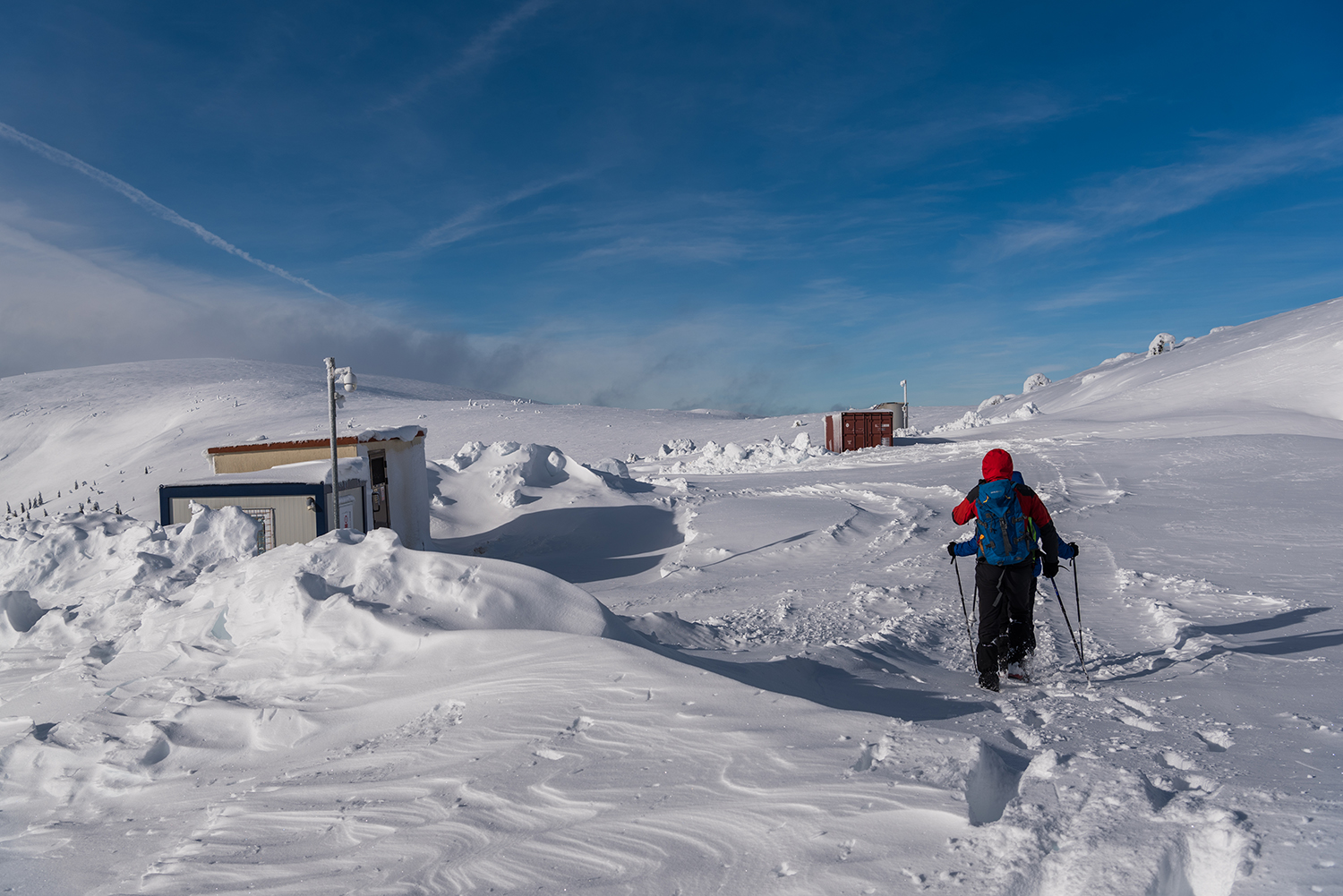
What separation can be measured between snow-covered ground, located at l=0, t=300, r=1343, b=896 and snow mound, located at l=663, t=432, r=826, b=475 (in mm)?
14655

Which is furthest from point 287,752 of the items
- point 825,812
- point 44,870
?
point 825,812

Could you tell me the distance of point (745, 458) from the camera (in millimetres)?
28312

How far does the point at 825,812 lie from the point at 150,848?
292 cm

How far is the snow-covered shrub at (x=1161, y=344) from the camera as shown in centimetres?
4997

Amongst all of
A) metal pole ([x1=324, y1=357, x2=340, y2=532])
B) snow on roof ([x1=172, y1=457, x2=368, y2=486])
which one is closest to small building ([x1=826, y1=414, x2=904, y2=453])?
snow on roof ([x1=172, y1=457, x2=368, y2=486])

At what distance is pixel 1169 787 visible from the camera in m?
2.93

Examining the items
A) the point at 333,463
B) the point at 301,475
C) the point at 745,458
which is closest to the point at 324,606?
the point at 333,463

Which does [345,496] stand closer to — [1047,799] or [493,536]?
[493,536]

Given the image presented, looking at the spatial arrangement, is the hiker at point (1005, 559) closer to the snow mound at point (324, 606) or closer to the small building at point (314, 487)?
the snow mound at point (324, 606)

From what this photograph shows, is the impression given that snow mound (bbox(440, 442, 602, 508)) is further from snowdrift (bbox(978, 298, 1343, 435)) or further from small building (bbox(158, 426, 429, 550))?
snowdrift (bbox(978, 298, 1343, 435))

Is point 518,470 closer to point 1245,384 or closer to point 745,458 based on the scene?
point 745,458

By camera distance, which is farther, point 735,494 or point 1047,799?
point 735,494

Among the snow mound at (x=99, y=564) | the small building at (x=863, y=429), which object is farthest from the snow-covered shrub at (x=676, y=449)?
the snow mound at (x=99, y=564)

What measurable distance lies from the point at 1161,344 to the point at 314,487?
181 feet
